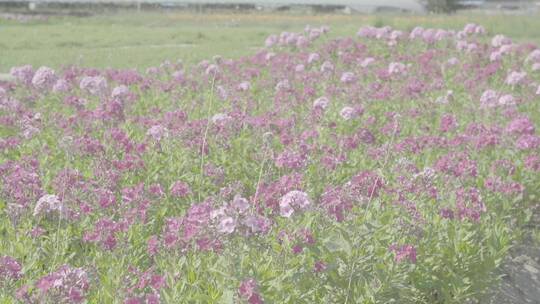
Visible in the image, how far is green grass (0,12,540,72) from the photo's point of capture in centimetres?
1553

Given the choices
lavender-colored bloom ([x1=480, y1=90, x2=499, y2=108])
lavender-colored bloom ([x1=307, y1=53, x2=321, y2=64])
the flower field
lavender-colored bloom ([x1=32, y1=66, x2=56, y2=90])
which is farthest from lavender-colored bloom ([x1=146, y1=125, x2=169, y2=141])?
lavender-colored bloom ([x1=307, y1=53, x2=321, y2=64])

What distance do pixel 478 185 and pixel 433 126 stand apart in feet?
6.84

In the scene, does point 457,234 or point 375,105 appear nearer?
point 457,234

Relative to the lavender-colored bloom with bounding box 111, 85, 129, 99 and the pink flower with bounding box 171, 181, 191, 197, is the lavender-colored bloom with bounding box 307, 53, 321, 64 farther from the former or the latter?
the pink flower with bounding box 171, 181, 191, 197

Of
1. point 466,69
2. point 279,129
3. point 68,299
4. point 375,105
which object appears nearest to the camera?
point 68,299

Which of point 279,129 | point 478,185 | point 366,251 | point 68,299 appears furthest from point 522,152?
point 68,299

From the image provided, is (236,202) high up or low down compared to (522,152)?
up

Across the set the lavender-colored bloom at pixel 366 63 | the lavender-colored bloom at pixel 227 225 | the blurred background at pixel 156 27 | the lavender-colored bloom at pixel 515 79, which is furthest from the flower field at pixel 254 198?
the blurred background at pixel 156 27

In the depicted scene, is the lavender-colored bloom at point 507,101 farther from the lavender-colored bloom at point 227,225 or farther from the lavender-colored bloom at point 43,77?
the lavender-colored bloom at point 227,225

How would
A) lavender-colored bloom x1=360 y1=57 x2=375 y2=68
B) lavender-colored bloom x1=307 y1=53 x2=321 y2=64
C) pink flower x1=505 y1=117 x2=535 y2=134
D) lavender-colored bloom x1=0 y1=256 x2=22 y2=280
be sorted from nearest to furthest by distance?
lavender-colored bloom x1=0 y1=256 x2=22 y2=280 → pink flower x1=505 y1=117 x2=535 y2=134 → lavender-colored bloom x1=360 y1=57 x2=375 y2=68 → lavender-colored bloom x1=307 y1=53 x2=321 y2=64

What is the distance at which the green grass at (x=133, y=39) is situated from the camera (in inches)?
611

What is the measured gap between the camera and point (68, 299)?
297 cm

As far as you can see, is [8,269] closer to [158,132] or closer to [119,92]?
[158,132]

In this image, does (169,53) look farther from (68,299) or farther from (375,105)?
(68,299)
